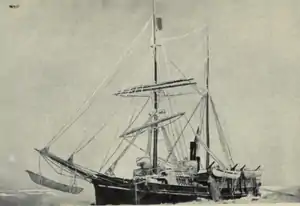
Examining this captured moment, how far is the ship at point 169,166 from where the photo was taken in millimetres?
1379

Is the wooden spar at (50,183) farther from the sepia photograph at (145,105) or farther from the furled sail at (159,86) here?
the furled sail at (159,86)

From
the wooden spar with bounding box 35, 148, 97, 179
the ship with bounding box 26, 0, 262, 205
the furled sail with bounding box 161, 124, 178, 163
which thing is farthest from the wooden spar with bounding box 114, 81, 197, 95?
the wooden spar with bounding box 35, 148, 97, 179

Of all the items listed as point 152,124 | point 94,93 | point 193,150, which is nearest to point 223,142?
point 193,150

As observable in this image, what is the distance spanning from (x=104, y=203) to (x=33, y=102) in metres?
0.32

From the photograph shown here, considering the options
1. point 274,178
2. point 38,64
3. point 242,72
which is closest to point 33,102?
point 38,64

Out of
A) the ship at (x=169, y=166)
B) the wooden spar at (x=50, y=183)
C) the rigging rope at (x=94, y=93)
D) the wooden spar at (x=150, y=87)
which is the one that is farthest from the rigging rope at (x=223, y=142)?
the wooden spar at (x=50, y=183)

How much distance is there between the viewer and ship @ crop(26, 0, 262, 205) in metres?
1.38

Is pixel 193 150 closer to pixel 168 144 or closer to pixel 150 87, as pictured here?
pixel 168 144

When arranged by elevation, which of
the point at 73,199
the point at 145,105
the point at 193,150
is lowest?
the point at 73,199

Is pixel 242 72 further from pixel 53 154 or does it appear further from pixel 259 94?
pixel 53 154

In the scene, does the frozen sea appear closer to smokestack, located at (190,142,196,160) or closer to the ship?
the ship

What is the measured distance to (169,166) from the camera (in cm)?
140

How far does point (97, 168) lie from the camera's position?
1376mm

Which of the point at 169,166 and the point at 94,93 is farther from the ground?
the point at 94,93
